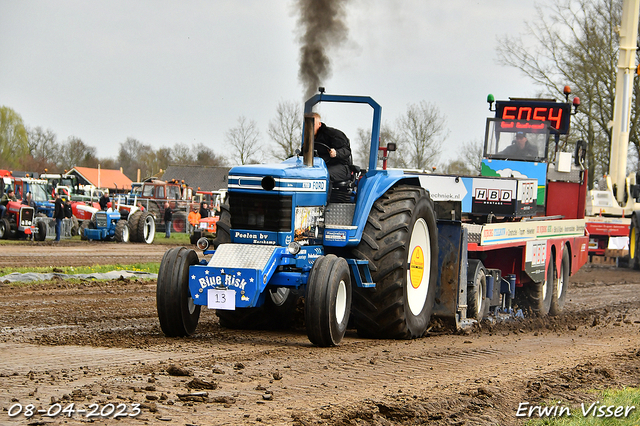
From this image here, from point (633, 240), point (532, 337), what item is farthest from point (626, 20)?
point (532, 337)

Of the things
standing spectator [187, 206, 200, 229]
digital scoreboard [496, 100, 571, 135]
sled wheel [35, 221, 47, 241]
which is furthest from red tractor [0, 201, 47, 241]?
digital scoreboard [496, 100, 571, 135]

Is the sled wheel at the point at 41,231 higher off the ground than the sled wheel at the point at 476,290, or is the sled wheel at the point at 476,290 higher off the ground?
the sled wheel at the point at 476,290

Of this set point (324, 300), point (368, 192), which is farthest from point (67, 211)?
point (324, 300)

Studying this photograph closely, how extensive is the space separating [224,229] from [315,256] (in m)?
1.01

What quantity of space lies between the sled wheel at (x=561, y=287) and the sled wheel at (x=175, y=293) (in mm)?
7624

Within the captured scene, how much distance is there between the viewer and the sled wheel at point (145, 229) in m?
27.5

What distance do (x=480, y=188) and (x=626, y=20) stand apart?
14969mm

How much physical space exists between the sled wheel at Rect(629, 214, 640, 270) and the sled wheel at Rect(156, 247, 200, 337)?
18.6 metres

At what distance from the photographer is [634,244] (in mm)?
22844

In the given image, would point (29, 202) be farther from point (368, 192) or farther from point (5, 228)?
point (368, 192)

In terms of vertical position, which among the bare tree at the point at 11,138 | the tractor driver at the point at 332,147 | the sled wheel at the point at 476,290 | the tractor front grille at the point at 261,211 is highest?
the bare tree at the point at 11,138

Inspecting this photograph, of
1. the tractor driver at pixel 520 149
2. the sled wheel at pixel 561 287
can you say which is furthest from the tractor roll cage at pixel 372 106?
the tractor driver at pixel 520 149

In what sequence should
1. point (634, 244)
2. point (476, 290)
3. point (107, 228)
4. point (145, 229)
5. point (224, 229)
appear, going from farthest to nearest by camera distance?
point (145, 229) → point (107, 228) → point (634, 244) → point (476, 290) → point (224, 229)

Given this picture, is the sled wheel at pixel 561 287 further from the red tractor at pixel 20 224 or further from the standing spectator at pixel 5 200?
the standing spectator at pixel 5 200
